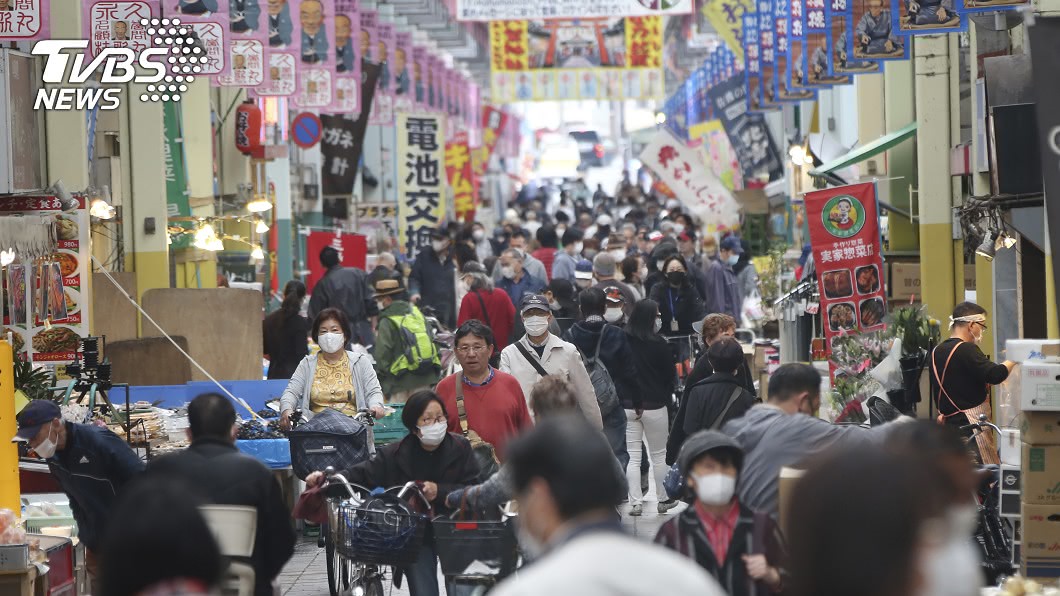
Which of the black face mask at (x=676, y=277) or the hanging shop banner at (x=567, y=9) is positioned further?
the hanging shop banner at (x=567, y=9)

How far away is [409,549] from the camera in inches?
276

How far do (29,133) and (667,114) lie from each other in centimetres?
4445

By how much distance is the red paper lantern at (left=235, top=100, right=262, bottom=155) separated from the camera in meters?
23.8

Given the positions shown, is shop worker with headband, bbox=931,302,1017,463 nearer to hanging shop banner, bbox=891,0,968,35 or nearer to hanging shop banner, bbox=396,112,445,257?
hanging shop banner, bbox=891,0,968,35

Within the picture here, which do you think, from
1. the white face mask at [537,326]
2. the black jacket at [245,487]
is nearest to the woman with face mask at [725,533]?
the black jacket at [245,487]

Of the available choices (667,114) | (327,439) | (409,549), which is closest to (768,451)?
(409,549)

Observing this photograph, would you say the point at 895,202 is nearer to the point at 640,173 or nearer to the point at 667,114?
the point at 667,114

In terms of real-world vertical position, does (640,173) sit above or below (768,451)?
above

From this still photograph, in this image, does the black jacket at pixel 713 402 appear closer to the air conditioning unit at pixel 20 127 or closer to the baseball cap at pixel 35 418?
the baseball cap at pixel 35 418

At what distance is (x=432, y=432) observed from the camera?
24.1 ft

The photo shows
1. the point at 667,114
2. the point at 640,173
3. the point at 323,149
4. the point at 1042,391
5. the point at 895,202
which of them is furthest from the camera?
the point at 640,173

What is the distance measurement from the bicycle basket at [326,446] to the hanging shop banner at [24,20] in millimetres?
4657

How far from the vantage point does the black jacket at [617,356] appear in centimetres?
1209

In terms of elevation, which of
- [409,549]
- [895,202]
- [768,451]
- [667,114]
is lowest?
[409,549]
